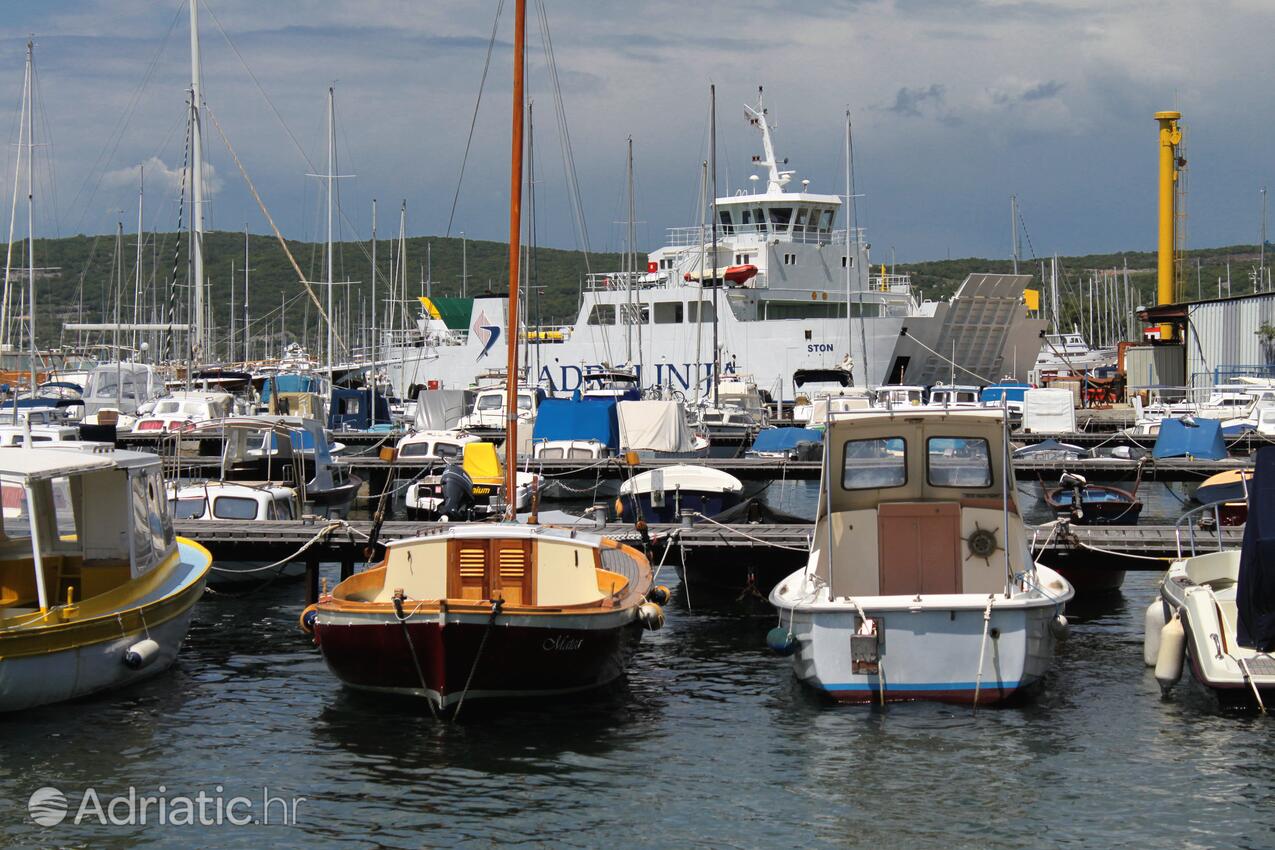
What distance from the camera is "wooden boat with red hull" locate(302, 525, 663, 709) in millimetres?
13836

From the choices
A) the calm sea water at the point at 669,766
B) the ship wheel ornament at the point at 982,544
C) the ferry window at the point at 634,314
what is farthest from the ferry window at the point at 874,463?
the ferry window at the point at 634,314

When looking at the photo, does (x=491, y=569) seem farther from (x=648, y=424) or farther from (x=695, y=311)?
(x=695, y=311)

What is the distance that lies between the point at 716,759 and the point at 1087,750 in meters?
3.46

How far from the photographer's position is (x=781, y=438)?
4059cm

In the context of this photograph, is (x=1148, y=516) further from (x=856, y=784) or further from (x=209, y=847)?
(x=209, y=847)

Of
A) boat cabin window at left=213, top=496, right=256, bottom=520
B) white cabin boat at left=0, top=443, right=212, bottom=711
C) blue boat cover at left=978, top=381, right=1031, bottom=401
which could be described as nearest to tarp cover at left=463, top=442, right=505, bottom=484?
boat cabin window at left=213, top=496, right=256, bottom=520

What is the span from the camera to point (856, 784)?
12359 mm

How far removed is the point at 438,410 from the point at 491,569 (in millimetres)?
29465

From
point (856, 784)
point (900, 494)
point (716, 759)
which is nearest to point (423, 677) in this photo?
point (716, 759)

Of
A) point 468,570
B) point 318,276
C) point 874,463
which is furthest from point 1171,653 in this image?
point 318,276

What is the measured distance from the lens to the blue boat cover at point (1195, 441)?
34594 millimetres

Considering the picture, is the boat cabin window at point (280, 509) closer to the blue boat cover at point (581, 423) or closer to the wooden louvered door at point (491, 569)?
the wooden louvered door at point (491, 569)

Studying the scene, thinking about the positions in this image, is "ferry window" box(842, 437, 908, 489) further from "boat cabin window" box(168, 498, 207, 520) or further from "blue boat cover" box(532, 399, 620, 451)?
"blue boat cover" box(532, 399, 620, 451)

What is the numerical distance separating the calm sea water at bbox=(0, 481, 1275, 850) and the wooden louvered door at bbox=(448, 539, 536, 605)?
4.51 feet
